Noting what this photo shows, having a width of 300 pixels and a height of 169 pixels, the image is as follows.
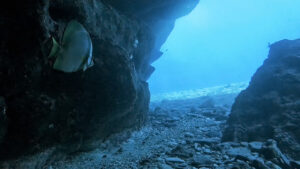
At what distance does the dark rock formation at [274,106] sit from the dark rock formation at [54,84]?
12.7 feet

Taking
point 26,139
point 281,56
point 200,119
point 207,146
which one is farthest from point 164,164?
point 281,56

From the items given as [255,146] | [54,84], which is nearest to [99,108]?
[54,84]

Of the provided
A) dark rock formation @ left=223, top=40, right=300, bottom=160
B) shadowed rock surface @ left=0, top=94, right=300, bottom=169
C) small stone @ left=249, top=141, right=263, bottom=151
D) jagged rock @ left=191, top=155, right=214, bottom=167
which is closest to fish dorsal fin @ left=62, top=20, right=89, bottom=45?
shadowed rock surface @ left=0, top=94, right=300, bottom=169

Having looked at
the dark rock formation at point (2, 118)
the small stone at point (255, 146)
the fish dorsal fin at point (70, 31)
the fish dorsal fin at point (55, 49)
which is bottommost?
the small stone at point (255, 146)

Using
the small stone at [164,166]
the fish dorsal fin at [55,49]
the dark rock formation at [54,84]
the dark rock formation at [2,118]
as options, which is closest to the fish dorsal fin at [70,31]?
the fish dorsal fin at [55,49]

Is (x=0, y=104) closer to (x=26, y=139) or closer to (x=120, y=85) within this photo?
(x=26, y=139)

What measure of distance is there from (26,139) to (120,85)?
2526mm

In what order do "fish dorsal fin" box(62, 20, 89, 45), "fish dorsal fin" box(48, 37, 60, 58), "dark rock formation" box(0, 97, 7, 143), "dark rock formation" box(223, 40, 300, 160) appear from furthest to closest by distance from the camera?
1. "dark rock formation" box(223, 40, 300, 160)
2. "dark rock formation" box(0, 97, 7, 143)
3. "fish dorsal fin" box(62, 20, 89, 45)
4. "fish dorsal fin" box(48, 37, 60, 58)

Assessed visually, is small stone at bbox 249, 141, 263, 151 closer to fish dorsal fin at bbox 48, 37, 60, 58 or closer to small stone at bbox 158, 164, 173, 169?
small stone at bbox 158, 164, 173, 169

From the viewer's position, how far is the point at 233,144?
571 centimetres

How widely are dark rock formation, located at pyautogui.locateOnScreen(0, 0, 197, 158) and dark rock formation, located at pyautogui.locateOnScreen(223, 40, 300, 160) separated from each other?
3.86m

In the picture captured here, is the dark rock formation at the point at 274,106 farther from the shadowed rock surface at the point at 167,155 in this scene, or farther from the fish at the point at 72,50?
the fish at the point at 72,50

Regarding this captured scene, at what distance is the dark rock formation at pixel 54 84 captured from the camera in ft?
11.3

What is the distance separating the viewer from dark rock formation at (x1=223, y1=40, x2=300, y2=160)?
5.62 meters
